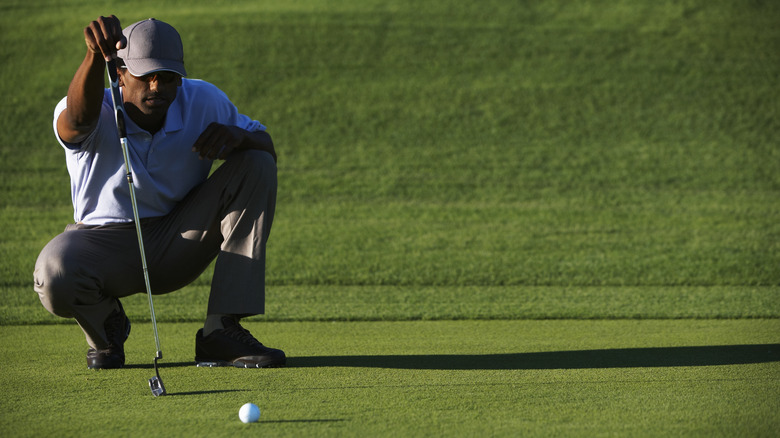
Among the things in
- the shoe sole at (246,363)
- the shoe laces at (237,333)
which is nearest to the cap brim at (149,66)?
the shoe laces at (237,333)

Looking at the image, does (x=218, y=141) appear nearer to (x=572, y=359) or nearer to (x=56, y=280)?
(x=56, y=280)

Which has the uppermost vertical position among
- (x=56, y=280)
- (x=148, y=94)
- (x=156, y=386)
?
(x=148, y=94)

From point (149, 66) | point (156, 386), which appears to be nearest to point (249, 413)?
point (156, 386)

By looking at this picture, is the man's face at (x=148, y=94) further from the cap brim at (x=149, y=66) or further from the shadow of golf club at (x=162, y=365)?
the shadow of golf club at (x=162, y=365)

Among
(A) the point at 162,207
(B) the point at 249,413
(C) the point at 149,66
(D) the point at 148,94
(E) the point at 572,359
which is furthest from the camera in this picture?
(A) the point at 162,207

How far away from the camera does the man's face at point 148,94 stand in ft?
12.0

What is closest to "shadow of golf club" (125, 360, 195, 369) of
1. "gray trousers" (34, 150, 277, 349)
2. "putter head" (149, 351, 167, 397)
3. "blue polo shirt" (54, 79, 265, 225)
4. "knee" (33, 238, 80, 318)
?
"gray trousers" (34, 150, 277, 349)

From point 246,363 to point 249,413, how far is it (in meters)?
0.91

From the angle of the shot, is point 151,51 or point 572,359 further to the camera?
point 572,359

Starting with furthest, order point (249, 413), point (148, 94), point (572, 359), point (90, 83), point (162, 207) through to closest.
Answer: point (162, 207), point (572, 359), point (148, 94), point (90, 83), point (249, 413)

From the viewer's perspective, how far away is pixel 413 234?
26.1 feet

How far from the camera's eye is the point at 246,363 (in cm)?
366

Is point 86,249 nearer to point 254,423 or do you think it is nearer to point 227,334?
point 227,334

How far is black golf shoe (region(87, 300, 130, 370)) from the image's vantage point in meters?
3.65
